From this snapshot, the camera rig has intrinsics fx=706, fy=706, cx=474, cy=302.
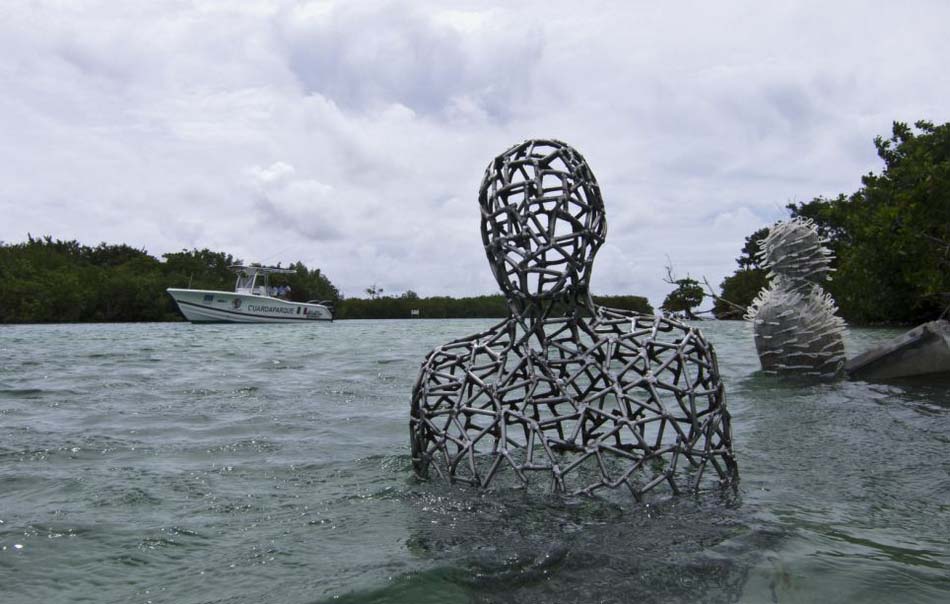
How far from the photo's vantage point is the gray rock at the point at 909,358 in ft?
30.8

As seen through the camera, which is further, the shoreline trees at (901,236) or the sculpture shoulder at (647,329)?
the shoreline trees at (901,236)

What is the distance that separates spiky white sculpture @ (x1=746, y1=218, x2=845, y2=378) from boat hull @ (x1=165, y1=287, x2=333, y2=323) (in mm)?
36341

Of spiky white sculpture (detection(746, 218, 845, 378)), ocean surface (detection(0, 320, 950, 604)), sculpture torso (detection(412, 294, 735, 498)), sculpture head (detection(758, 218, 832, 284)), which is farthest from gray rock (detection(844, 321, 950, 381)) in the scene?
sculpture torso (detection(412, 294, 735, 498))

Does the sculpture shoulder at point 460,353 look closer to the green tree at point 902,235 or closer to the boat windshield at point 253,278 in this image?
the green tree at point 902,235

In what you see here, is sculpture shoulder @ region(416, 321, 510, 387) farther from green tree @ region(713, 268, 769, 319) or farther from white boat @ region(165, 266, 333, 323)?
green tree @ region(713, 268, 769, 319)

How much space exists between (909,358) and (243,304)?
38934 mm

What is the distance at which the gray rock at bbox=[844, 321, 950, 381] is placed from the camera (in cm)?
938

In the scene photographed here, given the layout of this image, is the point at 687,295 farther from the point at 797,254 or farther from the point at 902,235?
the point at 902,235

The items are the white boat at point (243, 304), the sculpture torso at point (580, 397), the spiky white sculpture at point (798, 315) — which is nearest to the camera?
the sculpture torso at point (580, 397)

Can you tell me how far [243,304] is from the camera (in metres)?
42.9

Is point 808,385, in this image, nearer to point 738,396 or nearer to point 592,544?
point 738,396

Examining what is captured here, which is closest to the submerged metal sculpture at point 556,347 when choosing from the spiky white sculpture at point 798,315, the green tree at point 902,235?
the spiky white sculpture at point 798,315

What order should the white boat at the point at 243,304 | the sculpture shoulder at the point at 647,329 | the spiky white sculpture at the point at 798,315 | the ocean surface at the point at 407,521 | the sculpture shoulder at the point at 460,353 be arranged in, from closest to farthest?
the ocean surface at the point at 407,521 → the sculpture shoulder at the point at 647,329 → the sculpture shoulder at the point at 460,353 → the spiky white sculpture at the point at 798,315 → the white boat at the point at 243,304

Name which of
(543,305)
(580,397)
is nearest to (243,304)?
(580,397)
